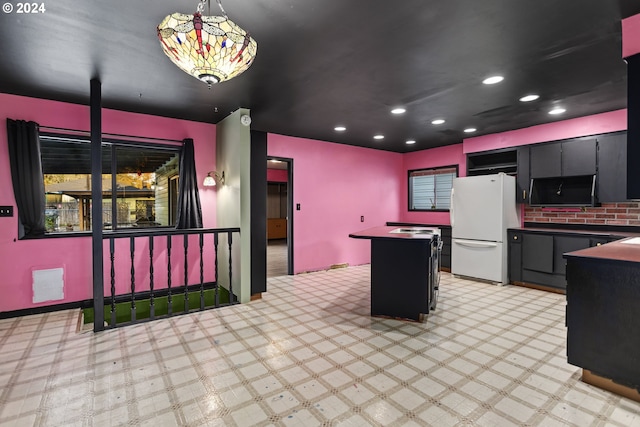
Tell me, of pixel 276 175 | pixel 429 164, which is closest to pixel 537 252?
pixel 429 164

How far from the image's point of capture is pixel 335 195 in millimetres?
6223

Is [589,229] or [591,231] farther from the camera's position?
[589,229]

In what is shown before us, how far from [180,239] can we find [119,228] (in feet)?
2.59

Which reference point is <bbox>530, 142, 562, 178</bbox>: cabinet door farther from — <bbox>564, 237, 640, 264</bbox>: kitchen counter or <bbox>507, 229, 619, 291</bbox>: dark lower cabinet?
<bbox>564, 237, 640, 264</bbox>: kitchen counter

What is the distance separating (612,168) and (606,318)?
311 centimetres

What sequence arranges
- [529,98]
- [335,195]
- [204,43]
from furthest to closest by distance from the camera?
[335,195]
[529,98]
[204,43]

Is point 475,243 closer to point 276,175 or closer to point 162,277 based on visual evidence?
point 162,277

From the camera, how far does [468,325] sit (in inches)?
128

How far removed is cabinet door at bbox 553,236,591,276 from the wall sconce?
4913mm

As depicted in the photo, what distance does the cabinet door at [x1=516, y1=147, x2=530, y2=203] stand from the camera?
4.98 m

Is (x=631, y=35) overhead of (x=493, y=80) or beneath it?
beneath

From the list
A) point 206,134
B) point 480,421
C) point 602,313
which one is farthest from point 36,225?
point 602,313

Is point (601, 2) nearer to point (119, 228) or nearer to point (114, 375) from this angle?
point (114, 375)

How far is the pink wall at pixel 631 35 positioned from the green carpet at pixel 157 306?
14.9 ft
